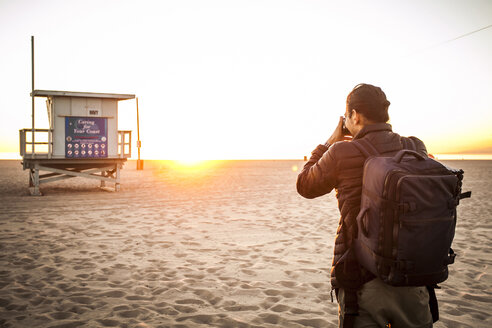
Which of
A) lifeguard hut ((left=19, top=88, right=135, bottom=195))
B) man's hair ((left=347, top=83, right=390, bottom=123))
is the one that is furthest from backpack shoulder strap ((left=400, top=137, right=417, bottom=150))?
lifeguard hut ((left=19, top=88, right=135, bottom=195))

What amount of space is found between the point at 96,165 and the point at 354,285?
16458 mm

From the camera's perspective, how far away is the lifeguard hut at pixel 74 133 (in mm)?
14805

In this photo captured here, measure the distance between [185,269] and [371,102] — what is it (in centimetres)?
437

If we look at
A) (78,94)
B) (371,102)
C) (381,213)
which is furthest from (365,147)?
(78,94)

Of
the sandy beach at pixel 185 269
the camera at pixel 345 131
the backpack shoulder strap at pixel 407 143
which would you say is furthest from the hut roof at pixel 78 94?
the backpack shoulder strap at pixel 407 143

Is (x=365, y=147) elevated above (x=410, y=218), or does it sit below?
above

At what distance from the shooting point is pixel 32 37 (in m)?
15.9

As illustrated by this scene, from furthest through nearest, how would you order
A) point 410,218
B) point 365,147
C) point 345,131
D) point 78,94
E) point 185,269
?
1. point 78,94
2. point 185,269
3. point 345,131
4. point 365,147
5. point 410,218

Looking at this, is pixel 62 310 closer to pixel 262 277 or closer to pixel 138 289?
pixel 138 289

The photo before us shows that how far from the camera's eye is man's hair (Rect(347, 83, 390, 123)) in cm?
209

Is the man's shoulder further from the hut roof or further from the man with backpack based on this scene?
the hut roof

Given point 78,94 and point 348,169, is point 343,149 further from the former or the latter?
point 78,94

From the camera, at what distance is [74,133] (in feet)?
49.4

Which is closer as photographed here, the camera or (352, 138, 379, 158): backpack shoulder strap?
(352, 138, 379, 158): backpack shoulder strap
